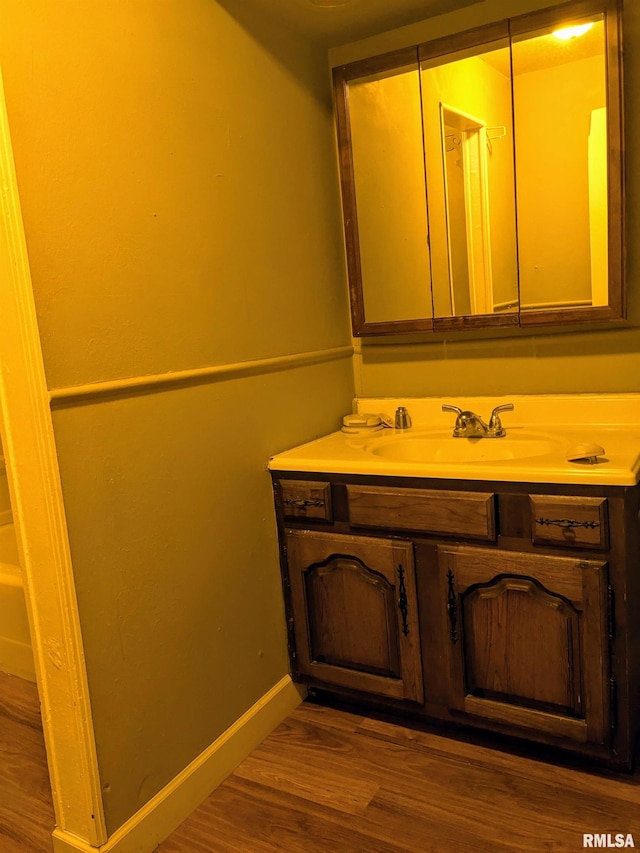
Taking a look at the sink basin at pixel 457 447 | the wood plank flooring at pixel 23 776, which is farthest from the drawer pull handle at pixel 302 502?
the wood plank flooring at pixel 23 776

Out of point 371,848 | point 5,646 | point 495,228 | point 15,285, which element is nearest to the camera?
point 15,285

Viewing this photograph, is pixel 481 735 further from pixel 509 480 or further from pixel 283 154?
pixel 283 154

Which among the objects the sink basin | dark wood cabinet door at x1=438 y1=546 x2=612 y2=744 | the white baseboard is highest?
the sink basin

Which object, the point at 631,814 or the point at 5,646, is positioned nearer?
the point at 631,814

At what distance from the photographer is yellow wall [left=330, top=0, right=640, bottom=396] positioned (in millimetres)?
1857

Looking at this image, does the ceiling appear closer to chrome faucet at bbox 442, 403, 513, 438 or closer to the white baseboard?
chrome faucet at bbox 442, 403, 513, 438

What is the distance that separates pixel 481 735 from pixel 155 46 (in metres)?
1.88

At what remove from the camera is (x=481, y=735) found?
6.04 feet

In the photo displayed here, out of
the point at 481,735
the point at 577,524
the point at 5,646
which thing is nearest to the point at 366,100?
the point at 577,524

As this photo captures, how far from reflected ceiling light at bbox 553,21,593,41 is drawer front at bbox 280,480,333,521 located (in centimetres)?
133

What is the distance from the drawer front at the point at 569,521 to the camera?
1.51 metres

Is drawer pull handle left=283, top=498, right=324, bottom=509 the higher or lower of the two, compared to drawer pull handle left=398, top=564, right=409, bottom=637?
higher

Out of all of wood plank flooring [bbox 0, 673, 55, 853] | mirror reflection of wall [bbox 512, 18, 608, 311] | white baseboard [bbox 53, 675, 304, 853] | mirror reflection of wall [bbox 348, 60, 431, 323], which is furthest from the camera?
mirror reflection of wall [bbox 348, 60, 431, 323]

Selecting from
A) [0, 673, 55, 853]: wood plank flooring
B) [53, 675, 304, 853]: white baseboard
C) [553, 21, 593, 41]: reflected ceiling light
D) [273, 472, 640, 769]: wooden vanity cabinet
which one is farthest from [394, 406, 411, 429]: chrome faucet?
[0, 673, 55, 853]: wood plank flooring
